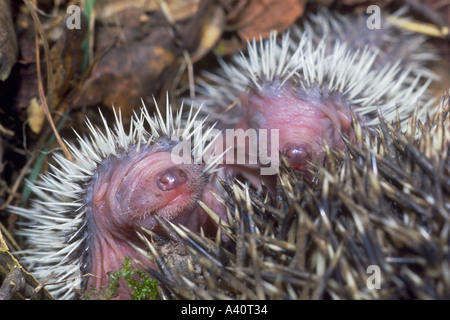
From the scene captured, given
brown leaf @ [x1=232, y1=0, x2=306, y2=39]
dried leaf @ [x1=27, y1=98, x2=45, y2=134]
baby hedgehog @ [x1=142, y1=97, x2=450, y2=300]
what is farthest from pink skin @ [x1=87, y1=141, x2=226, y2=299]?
brown leaf @ [x1=232, y1=0, x2=306, y2=39]

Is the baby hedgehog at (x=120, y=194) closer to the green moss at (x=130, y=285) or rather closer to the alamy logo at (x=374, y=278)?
the green moss at (x=130, y=285)

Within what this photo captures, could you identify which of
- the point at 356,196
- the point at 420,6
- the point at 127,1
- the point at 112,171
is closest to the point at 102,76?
the point at 127,1

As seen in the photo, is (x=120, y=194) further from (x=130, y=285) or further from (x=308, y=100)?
(x=308, y=100)

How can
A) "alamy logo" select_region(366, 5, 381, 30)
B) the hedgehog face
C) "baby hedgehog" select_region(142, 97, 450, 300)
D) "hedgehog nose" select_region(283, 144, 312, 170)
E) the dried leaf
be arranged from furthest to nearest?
1. "alamy logo" select_region(366, 5, 381, 30)
2. the dried leaf
3. "hedgehog nose" select_region(283, 144, 312, 170)
4. the hedgehog face
5. "baby hedgehog" select_region(142, 97, 450, 300)

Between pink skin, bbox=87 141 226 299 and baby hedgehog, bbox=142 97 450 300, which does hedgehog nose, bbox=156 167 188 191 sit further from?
baby hedgehog, bbox=142 97 450 300

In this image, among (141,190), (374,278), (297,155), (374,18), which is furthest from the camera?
(374,18)

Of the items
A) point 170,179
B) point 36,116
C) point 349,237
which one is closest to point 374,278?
point 349,237
